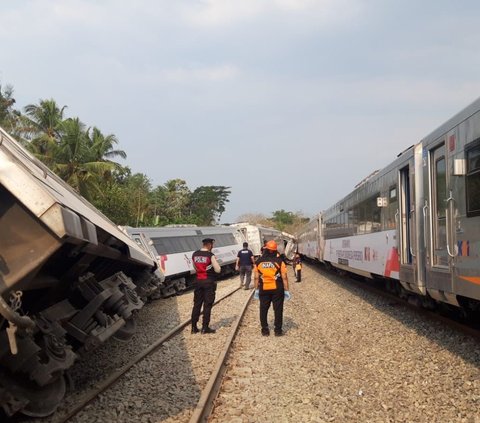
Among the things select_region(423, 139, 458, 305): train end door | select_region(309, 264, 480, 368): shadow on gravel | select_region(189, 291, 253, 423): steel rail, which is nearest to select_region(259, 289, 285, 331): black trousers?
select_region(189, 291, 253, 423): steel rail

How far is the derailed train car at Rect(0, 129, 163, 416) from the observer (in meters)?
3.58

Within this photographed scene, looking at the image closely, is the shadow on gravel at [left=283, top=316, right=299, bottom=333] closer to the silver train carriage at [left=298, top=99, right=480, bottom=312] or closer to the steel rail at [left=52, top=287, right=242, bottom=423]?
the silver train carriage at [left=298, top=99, right=480, bottom=312]

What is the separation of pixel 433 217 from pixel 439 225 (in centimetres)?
24

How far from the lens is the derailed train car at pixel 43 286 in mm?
3584

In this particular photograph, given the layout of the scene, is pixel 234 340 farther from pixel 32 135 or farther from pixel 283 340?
pixel 32 135

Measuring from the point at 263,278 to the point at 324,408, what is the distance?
421 centimetres

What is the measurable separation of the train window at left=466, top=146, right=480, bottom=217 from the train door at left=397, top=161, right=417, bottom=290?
94.2 inches

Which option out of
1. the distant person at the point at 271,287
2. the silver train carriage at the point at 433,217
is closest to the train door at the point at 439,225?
the silver train carriage at the point at 433,217

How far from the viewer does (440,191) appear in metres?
7.71

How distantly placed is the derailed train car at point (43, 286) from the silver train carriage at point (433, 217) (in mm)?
4088

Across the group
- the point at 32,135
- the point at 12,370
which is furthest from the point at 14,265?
the point at 32,135

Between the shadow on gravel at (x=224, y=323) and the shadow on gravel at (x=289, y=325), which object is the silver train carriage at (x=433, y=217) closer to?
the shadow on gravel at (x=289, y=325)

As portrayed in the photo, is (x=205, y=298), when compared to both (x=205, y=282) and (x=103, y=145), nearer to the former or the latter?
(x=205, y=282)

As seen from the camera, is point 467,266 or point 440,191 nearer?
point 467,266
